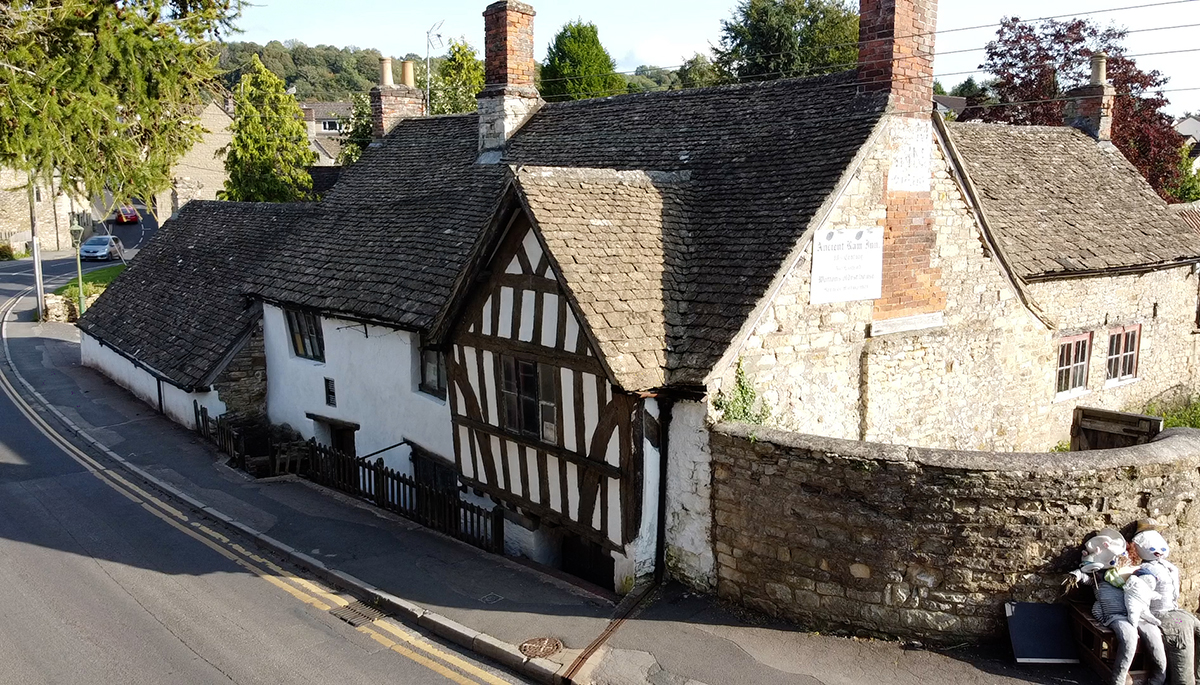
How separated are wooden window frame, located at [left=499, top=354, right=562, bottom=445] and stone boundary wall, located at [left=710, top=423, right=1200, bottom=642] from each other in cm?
307

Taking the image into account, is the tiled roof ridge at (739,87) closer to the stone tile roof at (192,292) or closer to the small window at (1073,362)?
the small window at (1073,362)

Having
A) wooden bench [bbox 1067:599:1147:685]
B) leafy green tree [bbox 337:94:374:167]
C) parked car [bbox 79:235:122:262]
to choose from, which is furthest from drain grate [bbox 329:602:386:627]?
parked car [bbox 79:235:122:262]

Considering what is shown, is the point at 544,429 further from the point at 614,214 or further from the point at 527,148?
the point at 527,148

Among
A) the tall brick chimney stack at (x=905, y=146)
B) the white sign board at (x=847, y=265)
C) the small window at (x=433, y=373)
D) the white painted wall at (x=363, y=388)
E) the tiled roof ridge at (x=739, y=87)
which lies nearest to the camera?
the white sign board at (x=847, y=265)

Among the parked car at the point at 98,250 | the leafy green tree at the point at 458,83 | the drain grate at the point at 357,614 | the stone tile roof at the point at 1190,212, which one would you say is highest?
the leafy green tree at the point at 458,83

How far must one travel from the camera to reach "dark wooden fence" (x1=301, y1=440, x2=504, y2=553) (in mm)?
13164

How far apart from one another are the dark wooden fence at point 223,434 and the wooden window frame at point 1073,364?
53.3ft

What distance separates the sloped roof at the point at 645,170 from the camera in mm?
11305

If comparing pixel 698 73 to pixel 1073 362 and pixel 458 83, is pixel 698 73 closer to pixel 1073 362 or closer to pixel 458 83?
pixel 458 83

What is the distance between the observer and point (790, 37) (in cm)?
4703

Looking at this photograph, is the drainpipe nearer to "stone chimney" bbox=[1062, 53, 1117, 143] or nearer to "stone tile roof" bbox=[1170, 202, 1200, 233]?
"stone chimney" bbox=[1062, 53, 1117, 143]

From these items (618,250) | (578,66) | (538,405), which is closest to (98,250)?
(578,66)

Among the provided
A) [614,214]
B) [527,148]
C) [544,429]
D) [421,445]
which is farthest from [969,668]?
[527,148]

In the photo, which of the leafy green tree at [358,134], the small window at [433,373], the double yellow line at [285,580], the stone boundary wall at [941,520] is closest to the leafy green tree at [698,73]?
the leafy green tree at [358,134]
